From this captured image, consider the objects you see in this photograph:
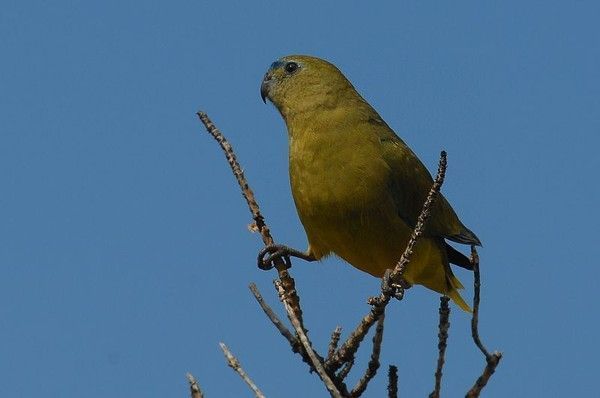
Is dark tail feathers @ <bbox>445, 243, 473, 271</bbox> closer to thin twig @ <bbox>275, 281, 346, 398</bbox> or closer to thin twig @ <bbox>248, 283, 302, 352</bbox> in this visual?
thin twig @ <bbox>275, 281, 346, 398</bbox>

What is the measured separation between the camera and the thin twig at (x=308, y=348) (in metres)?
2.92

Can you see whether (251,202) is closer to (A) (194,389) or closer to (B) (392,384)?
(B) (392,384)

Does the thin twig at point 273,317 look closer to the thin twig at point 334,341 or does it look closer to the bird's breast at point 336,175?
the thin twig at point 334,341

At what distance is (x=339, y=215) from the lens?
591 cm

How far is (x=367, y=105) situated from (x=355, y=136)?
0.67 metres

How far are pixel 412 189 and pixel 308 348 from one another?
3.53m

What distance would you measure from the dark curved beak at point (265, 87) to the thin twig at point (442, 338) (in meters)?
4.05

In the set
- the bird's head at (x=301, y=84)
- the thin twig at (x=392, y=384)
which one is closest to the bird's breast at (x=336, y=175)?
the bird's head at (x=301, y=84)

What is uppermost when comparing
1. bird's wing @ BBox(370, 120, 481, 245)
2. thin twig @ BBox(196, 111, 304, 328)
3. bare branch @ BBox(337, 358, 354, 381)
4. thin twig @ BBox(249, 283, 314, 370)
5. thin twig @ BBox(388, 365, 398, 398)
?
bird's wing @ BBox(370, 120, 481, 245)

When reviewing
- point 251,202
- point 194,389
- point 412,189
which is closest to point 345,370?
point 251,202

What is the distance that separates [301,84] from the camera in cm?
704

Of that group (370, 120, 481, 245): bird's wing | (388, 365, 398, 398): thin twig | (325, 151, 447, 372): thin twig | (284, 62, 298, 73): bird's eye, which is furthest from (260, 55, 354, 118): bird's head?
(388, 365, 398, 398): thin twig

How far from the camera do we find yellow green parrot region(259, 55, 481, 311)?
600 cm

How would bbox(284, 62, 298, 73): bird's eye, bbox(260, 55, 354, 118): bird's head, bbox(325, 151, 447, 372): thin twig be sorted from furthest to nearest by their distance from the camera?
bbox(284, 62, 298, 73): bird's eye < bbox(260, 55, 354, 118): bird's head < bbox(325, 151, 447, 372): thin twig
